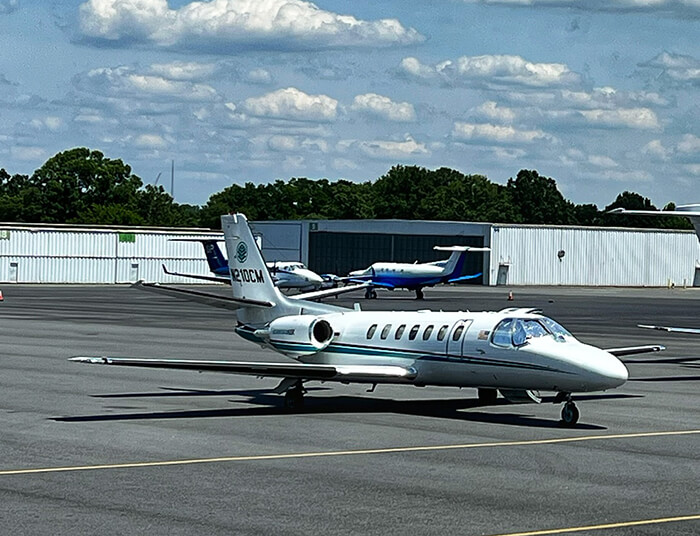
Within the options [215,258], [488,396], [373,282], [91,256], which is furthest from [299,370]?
[91,256]

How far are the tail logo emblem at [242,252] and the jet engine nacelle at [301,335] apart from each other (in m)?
2.92

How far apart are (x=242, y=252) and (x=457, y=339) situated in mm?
7361

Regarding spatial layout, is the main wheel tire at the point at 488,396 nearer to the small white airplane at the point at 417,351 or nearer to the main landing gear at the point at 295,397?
the small white airplane at the point at 417,351

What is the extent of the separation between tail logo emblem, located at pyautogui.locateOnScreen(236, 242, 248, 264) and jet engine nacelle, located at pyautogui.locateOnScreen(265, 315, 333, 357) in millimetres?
2923

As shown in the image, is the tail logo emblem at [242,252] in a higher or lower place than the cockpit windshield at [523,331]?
higher

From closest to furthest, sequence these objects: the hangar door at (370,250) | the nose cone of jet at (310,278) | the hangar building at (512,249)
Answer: the nose cone of jet at (310,278) → the hangar building at (512,249) → the hangar door at (370,250)

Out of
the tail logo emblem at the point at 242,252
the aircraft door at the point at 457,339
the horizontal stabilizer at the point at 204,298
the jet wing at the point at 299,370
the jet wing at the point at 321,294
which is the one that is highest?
the tail logo emblem at the point at 242,252

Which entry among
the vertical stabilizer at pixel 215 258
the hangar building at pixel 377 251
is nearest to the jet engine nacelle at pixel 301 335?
the vertical stabilizer at pixel 215 258

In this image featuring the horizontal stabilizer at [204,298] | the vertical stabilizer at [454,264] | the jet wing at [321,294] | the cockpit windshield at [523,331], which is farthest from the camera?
the vertical stabilizer at [454,264]

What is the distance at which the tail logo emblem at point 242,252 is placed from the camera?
31.5 metres

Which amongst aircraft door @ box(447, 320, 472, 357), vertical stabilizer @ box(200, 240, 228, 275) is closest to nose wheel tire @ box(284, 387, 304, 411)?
aircraft door @ box(447, 320, 472, 357)

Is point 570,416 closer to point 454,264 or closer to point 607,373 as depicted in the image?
Answer: point 607,373

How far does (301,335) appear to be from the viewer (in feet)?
93.9

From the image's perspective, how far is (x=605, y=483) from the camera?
18.3m
